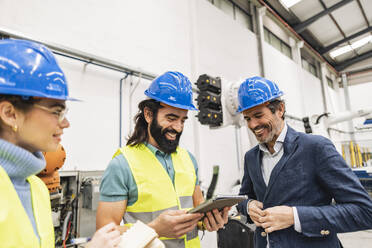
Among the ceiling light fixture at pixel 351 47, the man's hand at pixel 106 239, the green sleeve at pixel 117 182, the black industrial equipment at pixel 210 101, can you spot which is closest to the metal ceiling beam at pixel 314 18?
the ceiling light fixture at pixel 351 47

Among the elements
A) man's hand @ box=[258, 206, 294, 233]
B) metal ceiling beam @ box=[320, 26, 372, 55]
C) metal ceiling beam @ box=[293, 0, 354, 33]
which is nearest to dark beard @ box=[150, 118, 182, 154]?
→ man's hand @ box=[258, 206, 294, 233]

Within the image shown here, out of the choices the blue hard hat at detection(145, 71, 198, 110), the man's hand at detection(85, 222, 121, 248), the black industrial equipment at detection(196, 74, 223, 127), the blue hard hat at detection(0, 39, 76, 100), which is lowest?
the man's hand at detection(85, 222, 121, 248)

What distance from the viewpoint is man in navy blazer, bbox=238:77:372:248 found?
122 cm

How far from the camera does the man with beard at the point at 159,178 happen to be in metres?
1.23

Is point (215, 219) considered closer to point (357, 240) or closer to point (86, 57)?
point (86, 57)

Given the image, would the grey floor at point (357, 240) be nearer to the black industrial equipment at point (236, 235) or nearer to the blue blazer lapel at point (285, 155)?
the black industrial equipment at point (236, 235)

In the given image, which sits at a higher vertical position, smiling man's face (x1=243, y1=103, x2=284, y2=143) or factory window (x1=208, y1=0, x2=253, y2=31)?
factory window (x1=208, y1=0, x2=253, y2=31)

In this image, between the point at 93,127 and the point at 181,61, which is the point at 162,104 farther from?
the point at 181,61

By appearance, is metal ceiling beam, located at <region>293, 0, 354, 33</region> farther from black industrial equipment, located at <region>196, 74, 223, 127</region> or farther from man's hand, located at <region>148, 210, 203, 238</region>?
man's hand, located at <region>148, 210, 203, 238</region>

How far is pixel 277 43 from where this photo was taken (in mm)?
7660

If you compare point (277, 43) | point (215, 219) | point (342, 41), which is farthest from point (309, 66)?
point (215, 219)

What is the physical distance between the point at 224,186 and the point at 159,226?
369cm

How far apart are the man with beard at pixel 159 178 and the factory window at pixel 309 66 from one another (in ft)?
30.3

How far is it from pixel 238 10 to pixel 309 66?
17.5 ft
